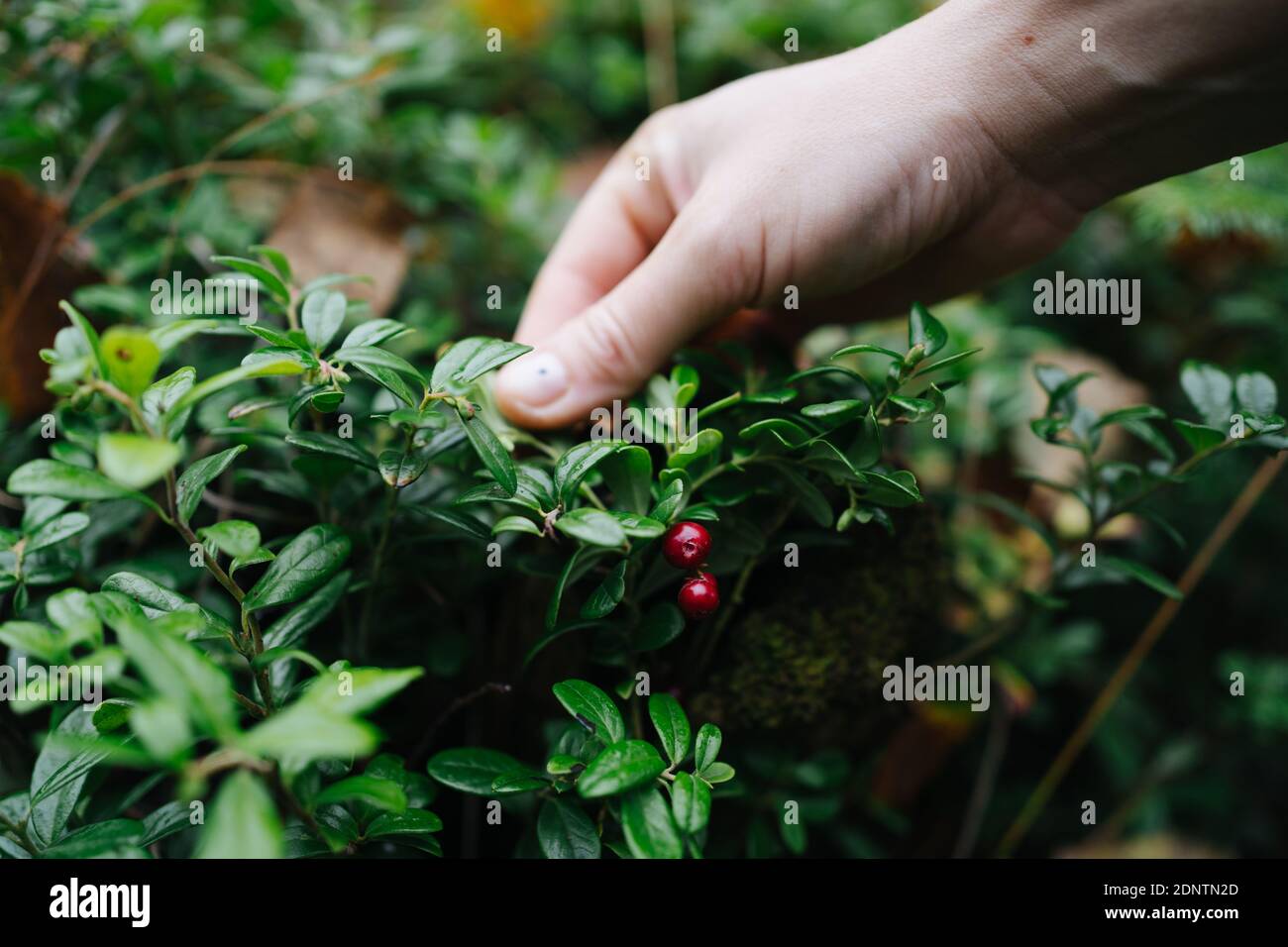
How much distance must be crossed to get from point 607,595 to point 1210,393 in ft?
3.40

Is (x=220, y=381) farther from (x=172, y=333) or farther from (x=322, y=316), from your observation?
(x=322, y=316)

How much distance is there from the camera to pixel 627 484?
1.10 metres

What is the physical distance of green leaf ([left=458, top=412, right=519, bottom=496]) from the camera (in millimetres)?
981

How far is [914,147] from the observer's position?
1298mm

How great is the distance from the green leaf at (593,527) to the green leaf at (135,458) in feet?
1.36

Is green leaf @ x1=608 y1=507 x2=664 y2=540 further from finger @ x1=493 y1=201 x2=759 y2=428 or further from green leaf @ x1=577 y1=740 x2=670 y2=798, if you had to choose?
finger @ x1=493 y1=201 x2=759 y2=428

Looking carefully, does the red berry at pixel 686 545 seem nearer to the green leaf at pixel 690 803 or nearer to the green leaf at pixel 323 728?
the green leaf at pixel 690 803

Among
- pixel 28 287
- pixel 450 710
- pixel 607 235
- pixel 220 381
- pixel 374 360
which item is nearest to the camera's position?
pixel 220 381

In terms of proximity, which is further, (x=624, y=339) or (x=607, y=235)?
(x=607, y=235)

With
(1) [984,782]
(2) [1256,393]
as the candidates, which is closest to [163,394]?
(2) [1256,393]

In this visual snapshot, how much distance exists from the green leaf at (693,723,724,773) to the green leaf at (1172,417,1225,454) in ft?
2.77

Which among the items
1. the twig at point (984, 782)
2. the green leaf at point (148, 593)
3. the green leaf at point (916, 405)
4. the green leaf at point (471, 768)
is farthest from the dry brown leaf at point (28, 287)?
the twig at point (984, 782)

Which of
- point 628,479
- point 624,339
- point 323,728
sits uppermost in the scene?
point 624,339

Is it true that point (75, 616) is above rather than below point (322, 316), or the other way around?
below
